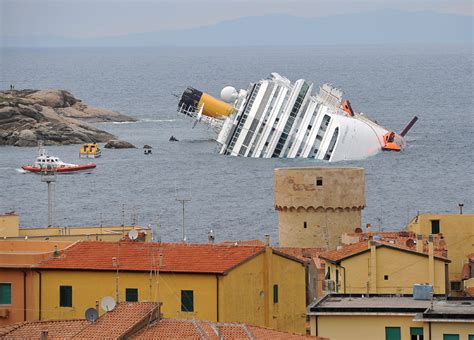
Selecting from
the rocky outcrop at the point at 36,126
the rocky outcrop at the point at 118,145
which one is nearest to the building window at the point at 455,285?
the rocky outcrop at the point at 118,145

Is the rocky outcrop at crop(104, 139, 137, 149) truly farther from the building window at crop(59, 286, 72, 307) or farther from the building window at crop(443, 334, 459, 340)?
the building window at crop(443, 334, 459, 340)

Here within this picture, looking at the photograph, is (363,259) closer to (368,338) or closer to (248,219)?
(368,338)

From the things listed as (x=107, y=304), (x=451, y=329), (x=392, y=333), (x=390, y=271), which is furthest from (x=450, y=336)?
(x=390, y=271)

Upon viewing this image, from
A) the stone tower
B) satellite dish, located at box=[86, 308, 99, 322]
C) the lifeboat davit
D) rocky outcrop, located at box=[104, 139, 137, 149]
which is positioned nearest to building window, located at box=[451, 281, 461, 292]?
the stone tower

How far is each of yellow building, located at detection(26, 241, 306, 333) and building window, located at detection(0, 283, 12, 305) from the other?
0.39 metres

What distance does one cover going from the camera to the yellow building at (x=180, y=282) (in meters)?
30.0

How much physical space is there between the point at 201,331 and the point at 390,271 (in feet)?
39.3

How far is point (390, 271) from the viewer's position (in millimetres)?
35562

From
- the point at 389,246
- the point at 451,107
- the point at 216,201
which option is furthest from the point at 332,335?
the point at 451,107

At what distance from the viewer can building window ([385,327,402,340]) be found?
2667 cm

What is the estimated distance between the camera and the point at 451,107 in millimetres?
184750

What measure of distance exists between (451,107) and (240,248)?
15461 centimetres

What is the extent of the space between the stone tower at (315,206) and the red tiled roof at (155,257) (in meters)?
16.2

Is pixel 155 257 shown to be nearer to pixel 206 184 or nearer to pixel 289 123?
pixel 206 184
